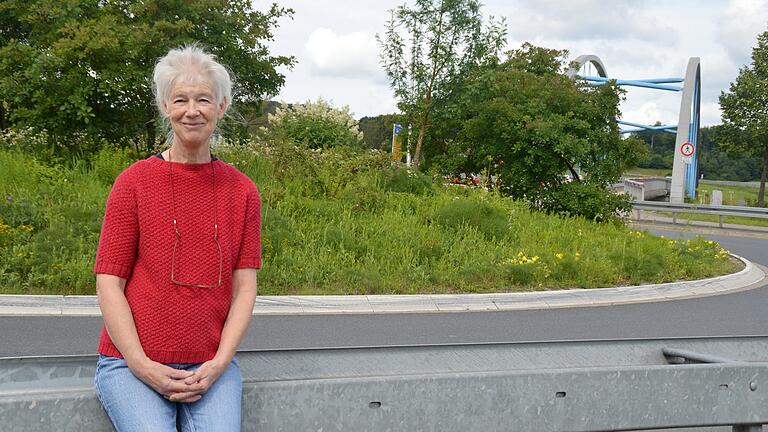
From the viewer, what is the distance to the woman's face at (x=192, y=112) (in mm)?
2992

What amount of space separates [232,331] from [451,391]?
851 millimetres

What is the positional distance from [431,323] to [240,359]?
235 inches

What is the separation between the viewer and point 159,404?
8.66ft

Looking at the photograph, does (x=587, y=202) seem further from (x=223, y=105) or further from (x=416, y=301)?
(x=223, y=105)

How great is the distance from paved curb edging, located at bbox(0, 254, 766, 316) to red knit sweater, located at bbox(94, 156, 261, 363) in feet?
19.2

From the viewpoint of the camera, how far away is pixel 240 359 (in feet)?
9.71

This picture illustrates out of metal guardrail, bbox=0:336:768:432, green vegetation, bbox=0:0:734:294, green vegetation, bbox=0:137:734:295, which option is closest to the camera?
metal guardrail, bbox=0:336:768:432

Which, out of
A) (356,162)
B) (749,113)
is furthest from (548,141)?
(749,113)

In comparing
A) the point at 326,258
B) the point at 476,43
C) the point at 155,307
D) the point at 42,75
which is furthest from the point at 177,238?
the point at 476,43

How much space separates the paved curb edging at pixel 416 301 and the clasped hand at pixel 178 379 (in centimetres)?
599

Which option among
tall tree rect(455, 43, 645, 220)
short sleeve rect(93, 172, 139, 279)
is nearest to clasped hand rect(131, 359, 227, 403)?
short sleeve rect(93, 172, 139, 279)

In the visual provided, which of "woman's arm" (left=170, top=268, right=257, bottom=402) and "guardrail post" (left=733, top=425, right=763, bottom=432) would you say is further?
"guardrail post" (left=733, top=425, right=763, bottom=432)

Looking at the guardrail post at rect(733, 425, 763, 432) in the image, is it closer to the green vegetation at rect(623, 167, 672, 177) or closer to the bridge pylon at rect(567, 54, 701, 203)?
the bridge pylon at rect(567, 54, 701, 203)

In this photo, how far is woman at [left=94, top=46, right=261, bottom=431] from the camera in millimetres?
2672
